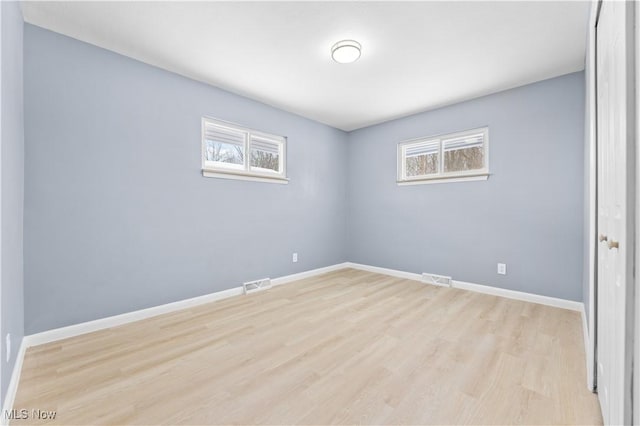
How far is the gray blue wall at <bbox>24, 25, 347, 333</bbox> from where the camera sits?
2164mm

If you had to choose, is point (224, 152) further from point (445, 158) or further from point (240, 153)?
point (445, 158)

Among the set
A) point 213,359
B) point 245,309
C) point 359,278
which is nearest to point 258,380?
point 213,359

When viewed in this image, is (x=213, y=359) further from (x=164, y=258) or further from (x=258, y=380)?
(x=164, y=258)

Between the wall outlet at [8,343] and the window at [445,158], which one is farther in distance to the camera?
the window at [445,158]

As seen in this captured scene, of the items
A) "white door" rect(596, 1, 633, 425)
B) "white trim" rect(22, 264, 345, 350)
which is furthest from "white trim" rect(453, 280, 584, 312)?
"white trim" rect(22, 264, 345, 350)

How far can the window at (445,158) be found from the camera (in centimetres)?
357

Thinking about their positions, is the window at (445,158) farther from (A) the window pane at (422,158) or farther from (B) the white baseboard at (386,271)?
(B) the white baseboard at (386,271)

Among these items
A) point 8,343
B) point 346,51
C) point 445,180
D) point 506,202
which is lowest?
point 8,343

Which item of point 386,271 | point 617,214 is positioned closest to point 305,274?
point 386,271

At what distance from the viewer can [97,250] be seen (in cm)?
240

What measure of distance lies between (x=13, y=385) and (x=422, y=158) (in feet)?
15.0

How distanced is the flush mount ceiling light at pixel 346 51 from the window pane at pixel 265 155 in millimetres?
1642

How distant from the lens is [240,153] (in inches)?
141

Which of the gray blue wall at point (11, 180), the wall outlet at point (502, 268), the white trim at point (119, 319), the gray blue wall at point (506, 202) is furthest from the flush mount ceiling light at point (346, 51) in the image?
the wall outlet at point (502, 268)
